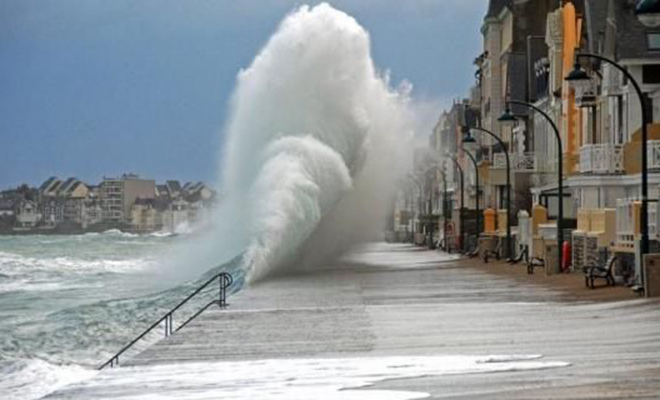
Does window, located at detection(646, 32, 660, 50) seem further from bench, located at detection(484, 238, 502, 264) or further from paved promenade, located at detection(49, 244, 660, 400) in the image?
paved promenade, located at detection(49, 244, 660, 400)

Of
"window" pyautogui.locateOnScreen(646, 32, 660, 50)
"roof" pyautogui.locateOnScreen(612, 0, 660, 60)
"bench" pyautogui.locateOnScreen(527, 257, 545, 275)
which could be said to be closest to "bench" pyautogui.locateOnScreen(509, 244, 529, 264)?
"bench" pyautogui.locateOnScreen(527, 257, 545, 275)

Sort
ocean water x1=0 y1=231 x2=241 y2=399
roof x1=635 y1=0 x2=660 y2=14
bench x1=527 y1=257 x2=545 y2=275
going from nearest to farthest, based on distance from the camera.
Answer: roof x1=635 y1=0 x2=660 y2=14, ocean water x1=0 y1=231 x2=241 y2=399, bench x1=527 y1=257 x2=545 y2=275

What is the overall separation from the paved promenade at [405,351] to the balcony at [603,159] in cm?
1102

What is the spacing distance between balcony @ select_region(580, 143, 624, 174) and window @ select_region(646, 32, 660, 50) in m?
4.06

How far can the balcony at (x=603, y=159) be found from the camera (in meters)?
39.2

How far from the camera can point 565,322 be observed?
2075cm

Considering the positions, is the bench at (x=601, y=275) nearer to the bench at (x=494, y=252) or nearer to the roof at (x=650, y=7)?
the roof at (x=650, y=7)

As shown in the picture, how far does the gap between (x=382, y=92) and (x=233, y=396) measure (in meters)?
44.6

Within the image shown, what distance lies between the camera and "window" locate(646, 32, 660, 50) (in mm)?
41312

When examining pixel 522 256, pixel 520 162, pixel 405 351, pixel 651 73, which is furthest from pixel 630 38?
pixel 405 351

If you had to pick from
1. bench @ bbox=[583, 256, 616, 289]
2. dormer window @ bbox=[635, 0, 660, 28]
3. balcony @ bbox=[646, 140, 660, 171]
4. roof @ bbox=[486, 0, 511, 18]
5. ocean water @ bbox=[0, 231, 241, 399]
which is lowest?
ocean water @ bbox=[0, 231, 241, 399]

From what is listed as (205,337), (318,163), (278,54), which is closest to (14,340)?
(205,337)

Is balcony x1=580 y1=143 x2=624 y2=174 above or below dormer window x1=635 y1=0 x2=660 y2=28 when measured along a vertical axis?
below

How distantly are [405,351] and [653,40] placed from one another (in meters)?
27.1
